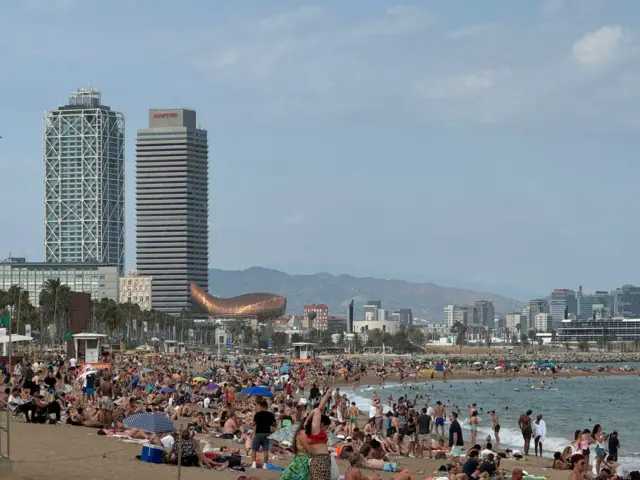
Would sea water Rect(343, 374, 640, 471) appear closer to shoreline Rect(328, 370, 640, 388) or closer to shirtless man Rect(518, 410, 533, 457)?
shoreline Rect(328, 370, 640, 388)

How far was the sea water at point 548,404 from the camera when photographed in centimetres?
4044

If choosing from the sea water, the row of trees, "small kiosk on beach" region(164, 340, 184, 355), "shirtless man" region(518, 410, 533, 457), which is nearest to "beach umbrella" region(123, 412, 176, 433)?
"shirtless man" region(518, 410, 533, 457)

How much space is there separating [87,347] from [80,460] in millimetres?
29282

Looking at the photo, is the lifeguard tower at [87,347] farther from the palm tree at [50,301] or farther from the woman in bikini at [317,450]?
the palm tree at [50,301]

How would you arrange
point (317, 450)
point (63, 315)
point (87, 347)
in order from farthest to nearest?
1. point (63, 315)
2. point (87, 347)
3. point (317, 450)

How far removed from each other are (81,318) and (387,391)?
98.9 ft

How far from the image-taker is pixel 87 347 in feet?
153

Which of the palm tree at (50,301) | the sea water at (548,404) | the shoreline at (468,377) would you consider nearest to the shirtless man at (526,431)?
the sea water at (548,404)

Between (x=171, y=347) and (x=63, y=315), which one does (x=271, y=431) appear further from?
(x=171, y=347)

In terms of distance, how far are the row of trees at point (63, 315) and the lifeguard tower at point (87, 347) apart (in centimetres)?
3322

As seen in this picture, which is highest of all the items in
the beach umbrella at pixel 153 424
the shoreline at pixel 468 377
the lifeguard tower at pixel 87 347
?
the lifeguard tower at pixel 87 347

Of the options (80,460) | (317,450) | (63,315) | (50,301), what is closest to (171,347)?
(63,315)

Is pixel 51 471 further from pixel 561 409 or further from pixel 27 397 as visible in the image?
pixel 561 409

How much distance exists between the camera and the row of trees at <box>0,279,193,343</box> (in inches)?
4126
